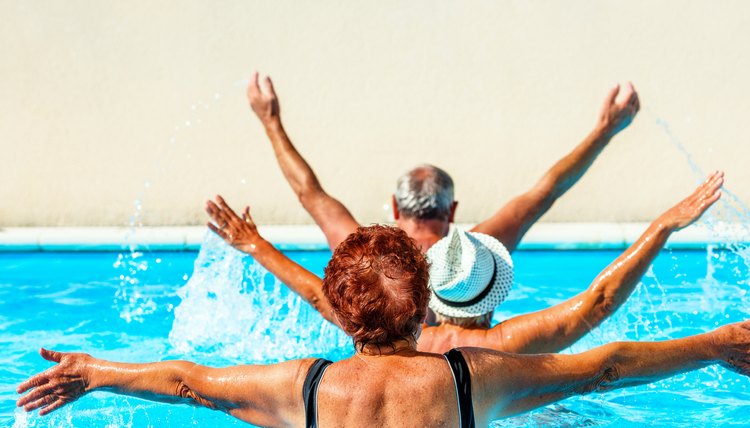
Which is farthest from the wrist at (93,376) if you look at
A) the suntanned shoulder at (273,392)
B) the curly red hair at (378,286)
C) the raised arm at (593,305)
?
the raised arm at (593,305)

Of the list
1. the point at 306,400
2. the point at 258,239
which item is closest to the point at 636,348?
the point at 306,400

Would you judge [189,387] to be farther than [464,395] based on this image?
Yes

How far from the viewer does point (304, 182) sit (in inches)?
162

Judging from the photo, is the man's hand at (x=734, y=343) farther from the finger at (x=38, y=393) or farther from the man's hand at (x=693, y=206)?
the finger at (x=38, y=393)

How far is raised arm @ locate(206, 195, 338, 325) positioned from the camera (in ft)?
11.3

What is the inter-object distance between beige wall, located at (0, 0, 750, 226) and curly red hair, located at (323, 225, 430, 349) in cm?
612

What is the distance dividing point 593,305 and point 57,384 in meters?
1.61

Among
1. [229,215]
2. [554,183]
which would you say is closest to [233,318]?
[229,215]

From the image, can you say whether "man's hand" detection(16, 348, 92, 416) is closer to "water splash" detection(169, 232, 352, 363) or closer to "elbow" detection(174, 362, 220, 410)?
"elbow" detection(174, 362, 220, 410)

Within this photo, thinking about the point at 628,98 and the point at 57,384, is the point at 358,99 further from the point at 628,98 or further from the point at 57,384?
the point at 57,384

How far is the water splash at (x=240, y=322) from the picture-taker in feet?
17.0

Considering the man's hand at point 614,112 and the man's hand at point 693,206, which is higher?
the man's hand at point 614,112

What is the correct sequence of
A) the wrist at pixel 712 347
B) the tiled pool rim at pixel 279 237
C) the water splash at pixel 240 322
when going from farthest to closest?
the tiled pool rim at pixel 279 237
the water splash at pixel 240 322
the wrist at pixel 712 347

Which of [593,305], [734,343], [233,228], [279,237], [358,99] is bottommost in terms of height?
[734,343]
